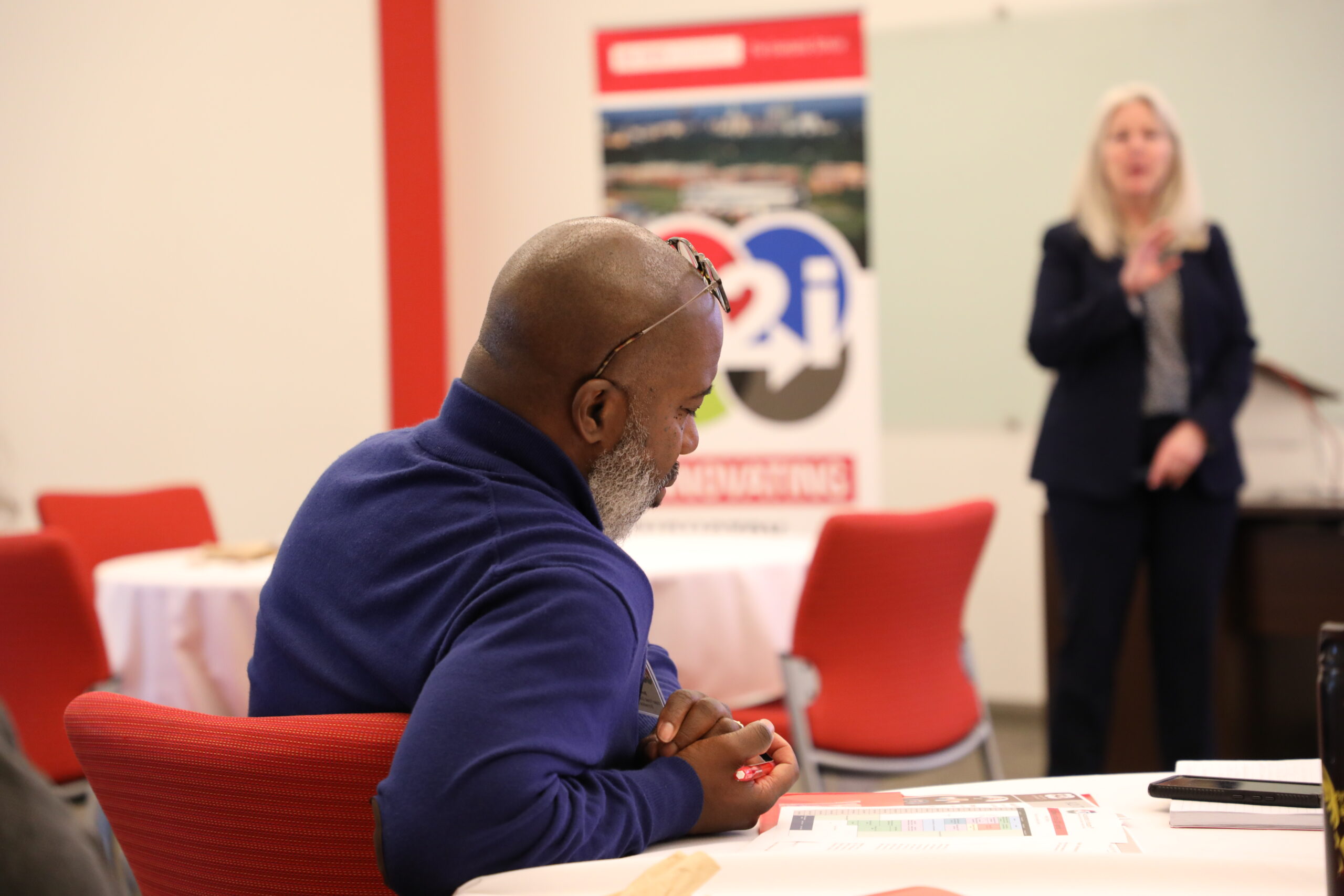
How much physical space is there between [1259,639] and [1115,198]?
4.74ft

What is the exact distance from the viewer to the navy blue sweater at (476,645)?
829mm

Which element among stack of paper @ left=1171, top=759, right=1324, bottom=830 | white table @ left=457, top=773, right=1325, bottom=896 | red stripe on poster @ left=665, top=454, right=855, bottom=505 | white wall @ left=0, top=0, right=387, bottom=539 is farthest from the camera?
red stripe on poster @ left=665, top=454, right=855, bottom=505

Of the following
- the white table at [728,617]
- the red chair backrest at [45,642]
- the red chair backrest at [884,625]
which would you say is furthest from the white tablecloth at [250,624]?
the red chair backrest at [884,625]

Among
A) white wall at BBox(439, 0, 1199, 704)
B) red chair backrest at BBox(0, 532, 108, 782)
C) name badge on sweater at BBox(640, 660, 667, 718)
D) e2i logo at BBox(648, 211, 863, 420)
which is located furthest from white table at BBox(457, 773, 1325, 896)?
white wall at BBox(439, 0, 1199, 704)

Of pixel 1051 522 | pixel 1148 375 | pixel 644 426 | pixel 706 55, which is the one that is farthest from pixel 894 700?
pixel 706 55

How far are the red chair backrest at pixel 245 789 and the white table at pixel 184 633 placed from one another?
5.76 ft

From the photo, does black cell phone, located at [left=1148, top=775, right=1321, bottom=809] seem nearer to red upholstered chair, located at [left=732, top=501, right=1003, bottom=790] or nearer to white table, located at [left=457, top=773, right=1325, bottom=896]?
white table, located at [left=457, top=773, right=1325, bottom=896]

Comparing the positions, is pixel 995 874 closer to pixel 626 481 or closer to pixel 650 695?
pixel 650 695

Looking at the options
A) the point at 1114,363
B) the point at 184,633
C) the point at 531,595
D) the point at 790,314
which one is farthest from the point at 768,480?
the point at 531,595

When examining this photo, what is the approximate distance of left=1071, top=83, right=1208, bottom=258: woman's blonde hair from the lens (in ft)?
10.5

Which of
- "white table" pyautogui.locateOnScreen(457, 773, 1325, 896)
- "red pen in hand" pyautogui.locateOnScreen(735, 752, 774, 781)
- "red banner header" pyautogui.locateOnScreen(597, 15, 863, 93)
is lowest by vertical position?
"white table" pyautogui.locateOnScreen(457, 773, 1325, 896)

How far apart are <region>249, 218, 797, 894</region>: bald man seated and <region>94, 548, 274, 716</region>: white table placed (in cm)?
169

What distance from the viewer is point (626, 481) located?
118 centimetres

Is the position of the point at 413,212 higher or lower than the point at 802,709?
higher
